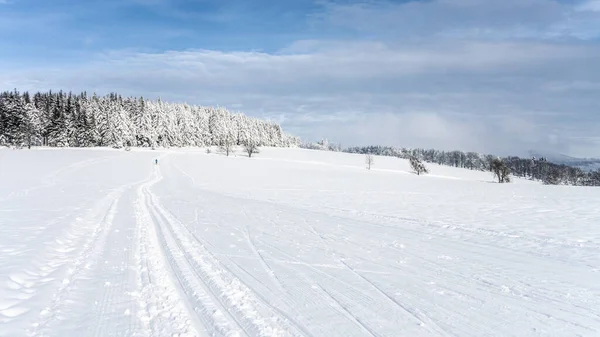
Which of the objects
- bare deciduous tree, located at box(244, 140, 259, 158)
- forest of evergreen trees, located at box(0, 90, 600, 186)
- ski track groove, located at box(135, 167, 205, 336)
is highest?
forest of evergreen trees, located at box(0, 90, 600, 186)

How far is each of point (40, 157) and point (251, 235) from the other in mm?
70215

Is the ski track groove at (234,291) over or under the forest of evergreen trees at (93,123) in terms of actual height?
under

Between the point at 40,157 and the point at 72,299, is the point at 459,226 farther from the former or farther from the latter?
the point at 40,157

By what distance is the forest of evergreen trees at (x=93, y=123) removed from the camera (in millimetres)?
95125

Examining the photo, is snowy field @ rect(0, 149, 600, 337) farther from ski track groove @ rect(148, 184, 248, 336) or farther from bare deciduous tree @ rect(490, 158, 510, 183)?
bare deciduous tree @ rect(490, 158, 510, 183)

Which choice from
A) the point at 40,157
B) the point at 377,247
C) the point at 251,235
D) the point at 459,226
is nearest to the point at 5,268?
the point at 251,235

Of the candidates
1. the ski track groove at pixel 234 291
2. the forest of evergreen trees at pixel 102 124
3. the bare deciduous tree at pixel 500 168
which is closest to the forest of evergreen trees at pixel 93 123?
the forest of evergreen trees at pixel 102 124

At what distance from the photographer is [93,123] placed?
102 meters

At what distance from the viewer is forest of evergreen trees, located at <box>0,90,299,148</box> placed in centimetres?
9512

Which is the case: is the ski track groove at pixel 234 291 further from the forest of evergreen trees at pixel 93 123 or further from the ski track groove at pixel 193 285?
the forest of evergreen trees at pixel 93 123

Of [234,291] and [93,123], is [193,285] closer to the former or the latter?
[234,291]

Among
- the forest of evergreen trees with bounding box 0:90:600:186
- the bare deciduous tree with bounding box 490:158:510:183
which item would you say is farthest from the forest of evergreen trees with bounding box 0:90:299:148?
the bare deciduous tree with bounding box 490:158:510:183

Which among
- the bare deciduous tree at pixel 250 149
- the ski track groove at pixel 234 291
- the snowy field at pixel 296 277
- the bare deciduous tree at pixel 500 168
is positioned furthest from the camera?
the bare deciduous tree at pixel 250 149

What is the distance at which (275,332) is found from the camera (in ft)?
17.0
